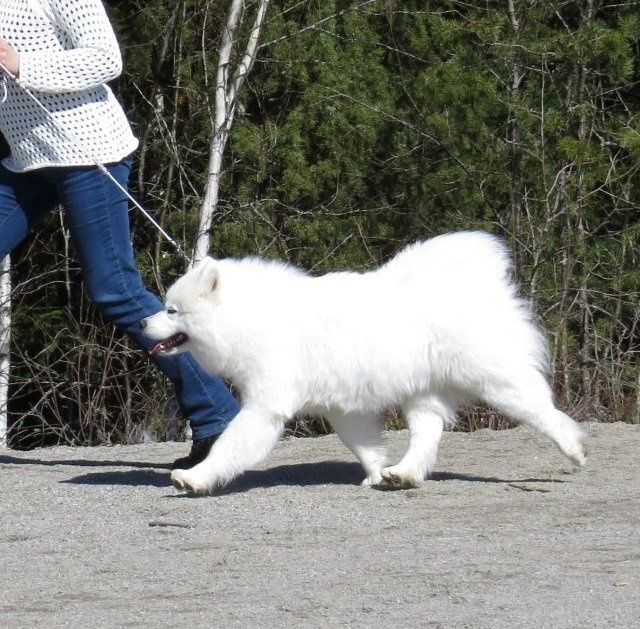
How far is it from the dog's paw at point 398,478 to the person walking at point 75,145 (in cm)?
92

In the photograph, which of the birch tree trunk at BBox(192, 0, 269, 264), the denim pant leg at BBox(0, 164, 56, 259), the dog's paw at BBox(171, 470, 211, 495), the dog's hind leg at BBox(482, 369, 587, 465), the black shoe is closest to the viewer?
the dog's paw at BBox(171, 470, 211, 495)

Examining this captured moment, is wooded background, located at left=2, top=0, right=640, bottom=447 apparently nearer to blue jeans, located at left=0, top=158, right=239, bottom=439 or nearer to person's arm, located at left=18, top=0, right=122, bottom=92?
blue jeans, located at left=0, top=158, right=239, bottom=439

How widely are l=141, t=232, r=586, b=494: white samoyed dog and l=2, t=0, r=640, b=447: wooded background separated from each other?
150 inches

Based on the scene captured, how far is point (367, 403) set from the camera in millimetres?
5617

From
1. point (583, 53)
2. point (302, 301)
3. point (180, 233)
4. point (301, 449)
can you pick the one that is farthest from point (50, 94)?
point (583, 53)

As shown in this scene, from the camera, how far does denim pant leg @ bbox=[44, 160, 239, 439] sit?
5.65 m

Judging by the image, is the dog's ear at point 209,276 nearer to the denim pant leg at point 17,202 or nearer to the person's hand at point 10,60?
the denim pant leg at point 17,202

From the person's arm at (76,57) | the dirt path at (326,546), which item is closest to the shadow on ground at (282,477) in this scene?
the dirt path at (326,546)

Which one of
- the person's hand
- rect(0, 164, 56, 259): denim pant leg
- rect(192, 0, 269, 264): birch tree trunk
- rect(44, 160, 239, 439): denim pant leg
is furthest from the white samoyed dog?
rect(192, 0, 269, 264): birch tree trunk

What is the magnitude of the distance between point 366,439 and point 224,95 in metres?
4.53

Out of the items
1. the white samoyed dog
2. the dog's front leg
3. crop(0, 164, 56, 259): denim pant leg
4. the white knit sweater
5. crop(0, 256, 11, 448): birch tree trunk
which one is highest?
the white knit sweater

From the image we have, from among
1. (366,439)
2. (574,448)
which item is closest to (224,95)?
(366,439)

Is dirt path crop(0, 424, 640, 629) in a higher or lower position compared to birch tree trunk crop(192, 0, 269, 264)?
lower

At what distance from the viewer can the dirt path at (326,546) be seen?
377 cm
